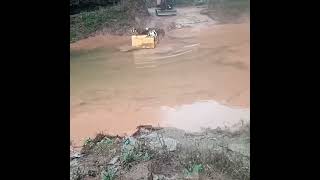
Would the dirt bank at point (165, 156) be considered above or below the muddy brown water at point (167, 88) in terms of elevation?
below

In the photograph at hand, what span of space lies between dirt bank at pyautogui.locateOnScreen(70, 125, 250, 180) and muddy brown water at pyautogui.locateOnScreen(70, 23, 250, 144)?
0.05m

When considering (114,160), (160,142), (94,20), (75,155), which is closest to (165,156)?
(160,142)

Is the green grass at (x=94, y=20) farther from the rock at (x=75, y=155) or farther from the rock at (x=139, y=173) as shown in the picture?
the rock at (x=139, y=173)

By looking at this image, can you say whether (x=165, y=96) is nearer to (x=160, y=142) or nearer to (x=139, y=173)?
(x=160, y=142)

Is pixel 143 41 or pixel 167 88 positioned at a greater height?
pixel 143 41

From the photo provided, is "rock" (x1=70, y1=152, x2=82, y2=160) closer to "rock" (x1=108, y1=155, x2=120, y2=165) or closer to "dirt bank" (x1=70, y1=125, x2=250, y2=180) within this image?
"dirt bank" (x1=70, y1=125, x2=250, y2=180)

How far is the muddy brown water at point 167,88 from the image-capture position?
198cm

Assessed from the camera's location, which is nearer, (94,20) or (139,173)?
(139,173)

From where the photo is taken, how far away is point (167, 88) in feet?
6.55

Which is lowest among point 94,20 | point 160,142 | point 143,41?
point 160,142

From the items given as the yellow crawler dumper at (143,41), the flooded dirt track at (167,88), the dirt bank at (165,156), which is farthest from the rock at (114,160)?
the yellow crawler dumper at (143,41)

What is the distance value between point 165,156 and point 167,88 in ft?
1.07
